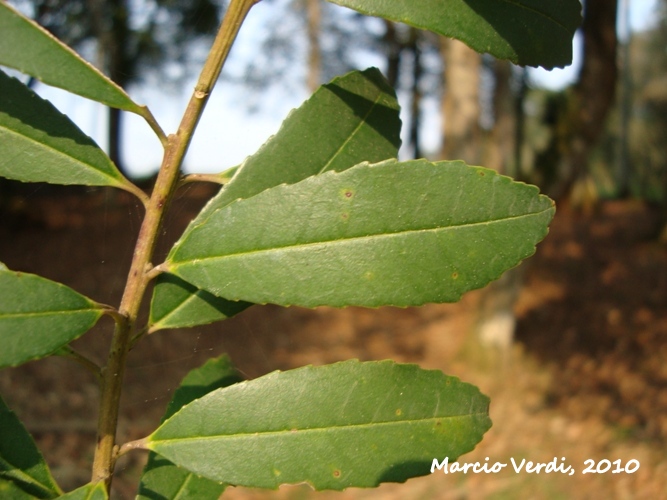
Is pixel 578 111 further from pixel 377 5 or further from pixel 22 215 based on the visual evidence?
pixel 22 215

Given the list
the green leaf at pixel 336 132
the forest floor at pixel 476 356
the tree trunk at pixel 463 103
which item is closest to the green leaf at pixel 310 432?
the green leaf at pixel 336 132

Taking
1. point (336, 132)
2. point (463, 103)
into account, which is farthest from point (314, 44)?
point (336, 132)

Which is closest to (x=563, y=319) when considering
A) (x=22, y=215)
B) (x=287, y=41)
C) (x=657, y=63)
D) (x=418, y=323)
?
(x=418, y=323)

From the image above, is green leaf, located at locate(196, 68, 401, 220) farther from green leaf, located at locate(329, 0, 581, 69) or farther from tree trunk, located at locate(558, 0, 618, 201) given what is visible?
tree trunk, located at locate(558, 0, 618, 201)

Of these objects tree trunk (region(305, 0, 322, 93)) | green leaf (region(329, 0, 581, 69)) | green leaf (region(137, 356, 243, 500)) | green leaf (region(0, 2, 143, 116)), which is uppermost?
tree trunk (region(305, 0, 322, 93))

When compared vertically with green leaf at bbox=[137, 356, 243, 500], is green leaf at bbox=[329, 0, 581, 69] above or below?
above

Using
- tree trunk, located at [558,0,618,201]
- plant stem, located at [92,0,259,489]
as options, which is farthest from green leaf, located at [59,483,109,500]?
tree trunk, located at [558,0,618,201]

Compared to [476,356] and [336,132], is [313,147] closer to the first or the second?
[336,132]
